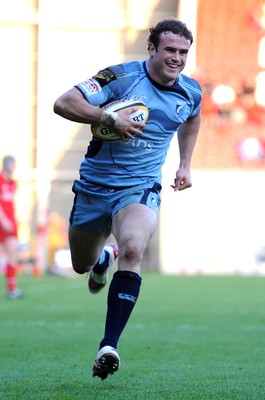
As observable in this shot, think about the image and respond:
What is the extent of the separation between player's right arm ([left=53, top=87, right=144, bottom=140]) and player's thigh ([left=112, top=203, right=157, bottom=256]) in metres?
0.47

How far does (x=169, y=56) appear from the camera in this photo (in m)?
6.15

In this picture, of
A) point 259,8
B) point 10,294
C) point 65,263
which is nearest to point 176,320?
point 10,294

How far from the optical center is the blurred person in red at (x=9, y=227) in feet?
49.5

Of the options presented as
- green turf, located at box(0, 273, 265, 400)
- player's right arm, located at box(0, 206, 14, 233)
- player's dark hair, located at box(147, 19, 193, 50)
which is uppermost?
player's dark hair, located at box(147, 19, 193, 50)

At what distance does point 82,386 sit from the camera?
18.6 ft

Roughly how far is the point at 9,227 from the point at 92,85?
9792 millimetres

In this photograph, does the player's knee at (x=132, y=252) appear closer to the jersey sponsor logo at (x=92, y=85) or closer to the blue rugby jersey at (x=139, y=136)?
the blue rugby jersey at (x=139, y=136)

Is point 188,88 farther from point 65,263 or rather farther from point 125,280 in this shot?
point 65,263

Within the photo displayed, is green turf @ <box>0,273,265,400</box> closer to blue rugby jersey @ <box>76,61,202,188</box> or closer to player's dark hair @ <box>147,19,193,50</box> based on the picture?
blue rugby jersey @ <box>76,61,202,188</box>

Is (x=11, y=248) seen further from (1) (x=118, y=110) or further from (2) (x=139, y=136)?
(1) (x=118, y=110)

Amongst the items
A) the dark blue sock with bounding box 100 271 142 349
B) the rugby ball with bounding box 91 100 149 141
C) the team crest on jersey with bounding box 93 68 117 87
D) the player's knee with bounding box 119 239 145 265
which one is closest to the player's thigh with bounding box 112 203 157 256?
the player's knee with bounding box 119 239 145 265

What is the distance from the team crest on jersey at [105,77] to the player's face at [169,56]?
277 millimetres

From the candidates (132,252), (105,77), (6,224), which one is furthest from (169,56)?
(6,224)

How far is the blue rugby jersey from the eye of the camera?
20.5 feet
